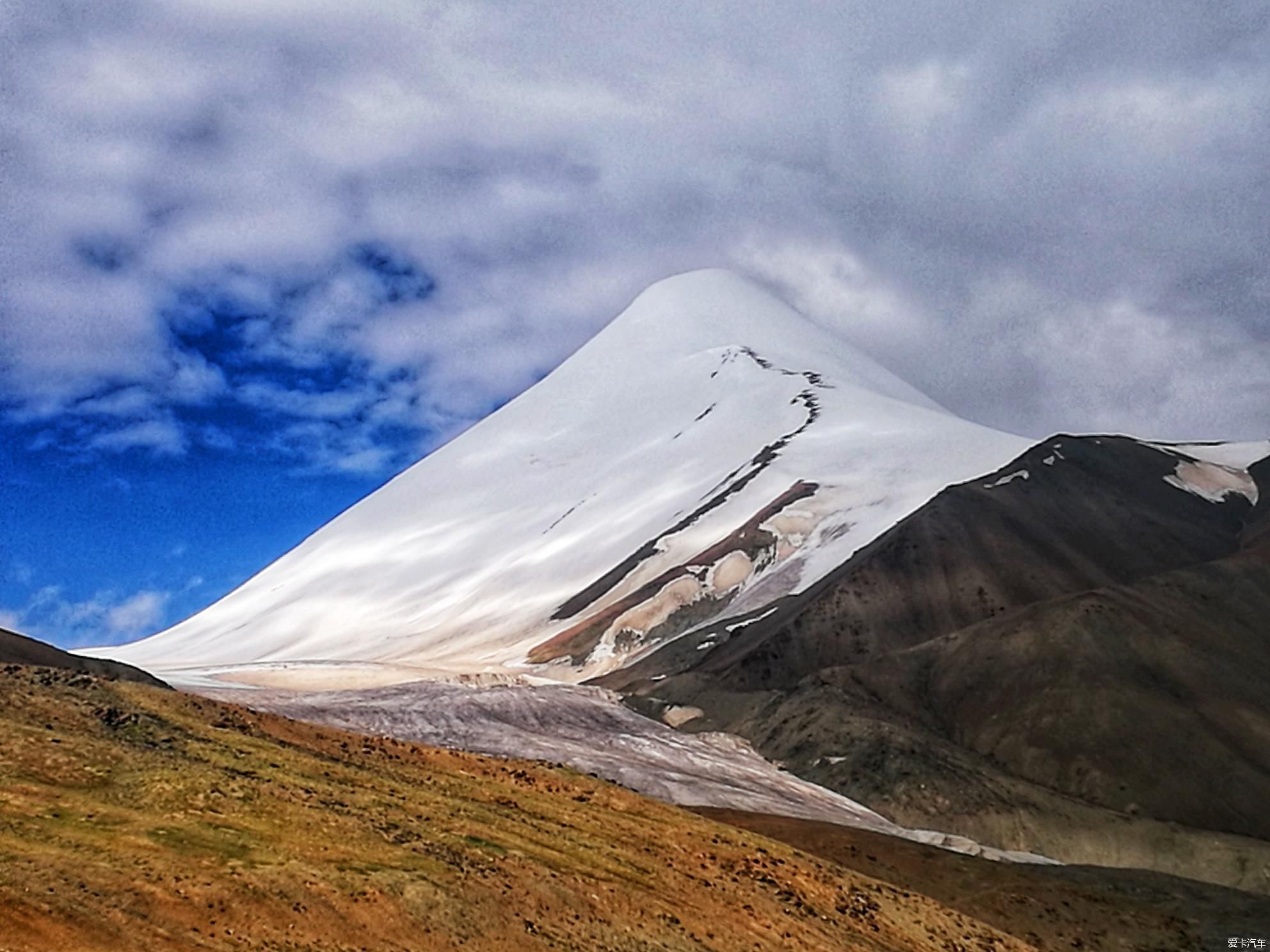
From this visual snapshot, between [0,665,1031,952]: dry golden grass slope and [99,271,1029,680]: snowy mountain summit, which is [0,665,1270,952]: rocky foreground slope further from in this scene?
[99,271,1029,680]: snowy mountain summit

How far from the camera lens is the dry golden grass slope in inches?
543

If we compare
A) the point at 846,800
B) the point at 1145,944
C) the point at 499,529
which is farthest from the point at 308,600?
the point at 1145,944

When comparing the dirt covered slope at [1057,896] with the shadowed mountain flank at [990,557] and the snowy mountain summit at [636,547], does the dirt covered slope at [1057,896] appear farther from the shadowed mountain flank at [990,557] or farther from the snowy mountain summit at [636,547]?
the snowy mountain summit at [636,547]

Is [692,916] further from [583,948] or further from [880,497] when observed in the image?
[880,497]

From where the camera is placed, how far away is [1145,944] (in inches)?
1339

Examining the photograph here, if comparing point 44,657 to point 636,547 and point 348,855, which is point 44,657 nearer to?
point 348,855

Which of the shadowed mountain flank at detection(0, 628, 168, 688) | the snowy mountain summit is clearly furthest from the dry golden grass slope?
the snowy mountain summit

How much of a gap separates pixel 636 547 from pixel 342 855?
123672 millimetres

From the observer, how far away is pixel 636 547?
140 meters

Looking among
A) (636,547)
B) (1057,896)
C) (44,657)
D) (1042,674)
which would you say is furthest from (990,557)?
(44,657)

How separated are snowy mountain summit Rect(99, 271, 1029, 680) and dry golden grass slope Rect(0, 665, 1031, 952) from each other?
7513 centimetres

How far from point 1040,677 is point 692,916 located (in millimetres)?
52904

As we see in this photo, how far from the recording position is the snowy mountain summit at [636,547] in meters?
112

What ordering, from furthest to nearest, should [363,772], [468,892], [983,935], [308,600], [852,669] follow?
[308,600], [852,669], [983,935], [363,772], [468,892]
